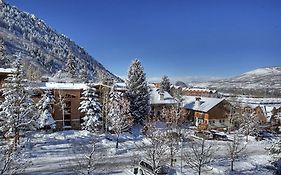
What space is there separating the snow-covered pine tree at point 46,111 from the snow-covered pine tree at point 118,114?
9004 millimetres

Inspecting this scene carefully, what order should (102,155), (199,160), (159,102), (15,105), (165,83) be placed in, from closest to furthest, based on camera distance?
1. (199,160)
2. (102,155)
3. (15,105)
4. (159,102)
5. (165,83)

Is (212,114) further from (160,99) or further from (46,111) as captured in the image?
(46,111)

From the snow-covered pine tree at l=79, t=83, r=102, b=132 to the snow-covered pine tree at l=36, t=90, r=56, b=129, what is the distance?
492cm

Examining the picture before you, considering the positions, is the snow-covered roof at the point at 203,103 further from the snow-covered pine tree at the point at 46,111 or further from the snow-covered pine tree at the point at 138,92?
the snow-covered pine tree at the point at 46,111

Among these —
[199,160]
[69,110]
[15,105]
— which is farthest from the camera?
[69,110]

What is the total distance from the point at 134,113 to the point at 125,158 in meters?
18.8

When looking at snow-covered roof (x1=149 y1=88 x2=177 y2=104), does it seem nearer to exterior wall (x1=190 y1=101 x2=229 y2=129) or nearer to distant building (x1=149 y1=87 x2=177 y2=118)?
distant building (x1=149 y1=87 x2=177 y2=118)

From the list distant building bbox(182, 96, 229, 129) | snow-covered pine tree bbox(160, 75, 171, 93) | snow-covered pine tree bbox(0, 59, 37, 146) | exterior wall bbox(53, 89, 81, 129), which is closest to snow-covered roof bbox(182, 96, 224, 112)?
distant building bbox(182, 96, 229, 129)

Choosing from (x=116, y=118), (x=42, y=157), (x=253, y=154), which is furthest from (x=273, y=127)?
(x=42, y=157)

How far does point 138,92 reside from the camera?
199ft

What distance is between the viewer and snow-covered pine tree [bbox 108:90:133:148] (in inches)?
1888

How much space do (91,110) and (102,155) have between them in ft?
48.5

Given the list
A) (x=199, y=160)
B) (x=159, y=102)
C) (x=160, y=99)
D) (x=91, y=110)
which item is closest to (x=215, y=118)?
(x=159, y=102)

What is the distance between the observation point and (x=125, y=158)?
4134cm
